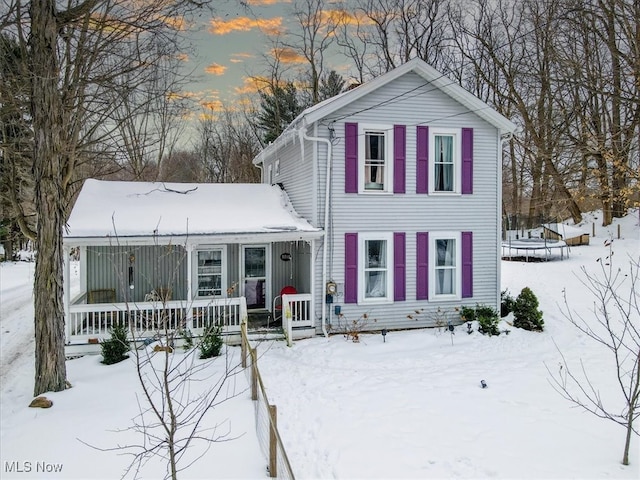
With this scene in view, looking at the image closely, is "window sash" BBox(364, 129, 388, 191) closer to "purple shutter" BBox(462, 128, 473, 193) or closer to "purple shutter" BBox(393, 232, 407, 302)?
"purple shutter" BBox(393, 232, 407, 302)

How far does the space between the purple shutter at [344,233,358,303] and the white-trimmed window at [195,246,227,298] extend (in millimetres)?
3597

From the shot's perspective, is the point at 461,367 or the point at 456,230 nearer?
the point at 461,367

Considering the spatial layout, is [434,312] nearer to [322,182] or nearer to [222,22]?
[322,182]

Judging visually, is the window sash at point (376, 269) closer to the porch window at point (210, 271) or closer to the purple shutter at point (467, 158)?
the purple shutter at point (467, 158)

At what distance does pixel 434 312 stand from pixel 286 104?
22.2 meters

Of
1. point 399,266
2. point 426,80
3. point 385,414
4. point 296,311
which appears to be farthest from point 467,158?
point 385,414

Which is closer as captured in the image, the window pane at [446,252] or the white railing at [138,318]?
the white railing at [138,318]

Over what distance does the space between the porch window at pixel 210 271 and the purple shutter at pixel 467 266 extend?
6.89 metres

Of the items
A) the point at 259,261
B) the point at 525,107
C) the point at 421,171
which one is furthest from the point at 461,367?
the point at 525,107

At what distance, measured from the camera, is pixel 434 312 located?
12078 mm

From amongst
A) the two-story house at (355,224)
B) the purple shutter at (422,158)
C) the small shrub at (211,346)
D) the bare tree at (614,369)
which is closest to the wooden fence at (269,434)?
the small shrub at (211,346)

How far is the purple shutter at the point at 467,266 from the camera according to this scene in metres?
12.2

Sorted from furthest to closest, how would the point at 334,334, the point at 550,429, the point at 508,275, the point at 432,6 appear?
the point at 432,6 < the point at 508,275 < the point at 334,334 < the point at 550,429

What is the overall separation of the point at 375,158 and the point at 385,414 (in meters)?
6.96
